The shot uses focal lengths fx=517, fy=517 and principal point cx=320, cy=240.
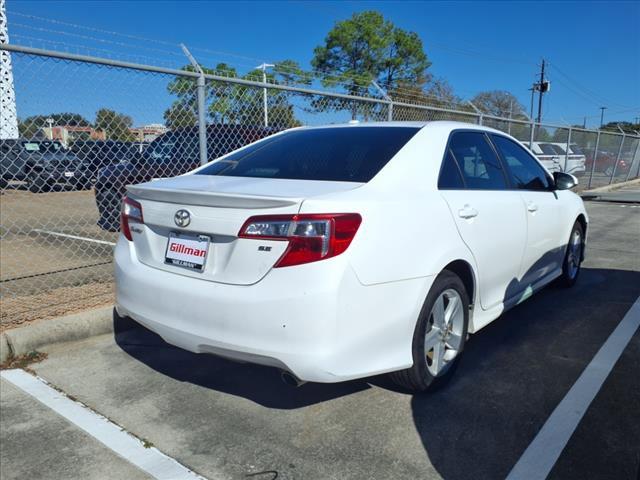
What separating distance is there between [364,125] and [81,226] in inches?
257

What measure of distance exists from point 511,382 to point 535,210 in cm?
145

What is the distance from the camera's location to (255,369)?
3377 mm

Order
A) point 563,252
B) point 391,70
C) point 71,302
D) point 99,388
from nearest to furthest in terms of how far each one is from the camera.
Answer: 1. point 99,388
2. point 71,302
3. point 563,252
4. point 391,70

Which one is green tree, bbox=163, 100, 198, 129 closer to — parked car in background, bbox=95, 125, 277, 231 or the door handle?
parked car in background, bbox=95, 125, 277, 231

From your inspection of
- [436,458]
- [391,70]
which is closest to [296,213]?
[436,458]

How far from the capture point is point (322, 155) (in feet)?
10.3

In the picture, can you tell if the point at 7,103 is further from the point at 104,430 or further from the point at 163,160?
the point at 104,430

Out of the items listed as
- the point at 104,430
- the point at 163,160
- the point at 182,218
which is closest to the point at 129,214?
the point at 182,218

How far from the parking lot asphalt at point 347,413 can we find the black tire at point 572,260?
984mm

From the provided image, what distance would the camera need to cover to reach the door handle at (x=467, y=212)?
2.98m

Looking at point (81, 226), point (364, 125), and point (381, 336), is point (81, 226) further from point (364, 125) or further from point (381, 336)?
point (381, 336)

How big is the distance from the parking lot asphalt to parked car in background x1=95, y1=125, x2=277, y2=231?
3073 mm

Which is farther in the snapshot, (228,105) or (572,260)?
(228,105)

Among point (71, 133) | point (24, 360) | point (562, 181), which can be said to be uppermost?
point (71, 133)
